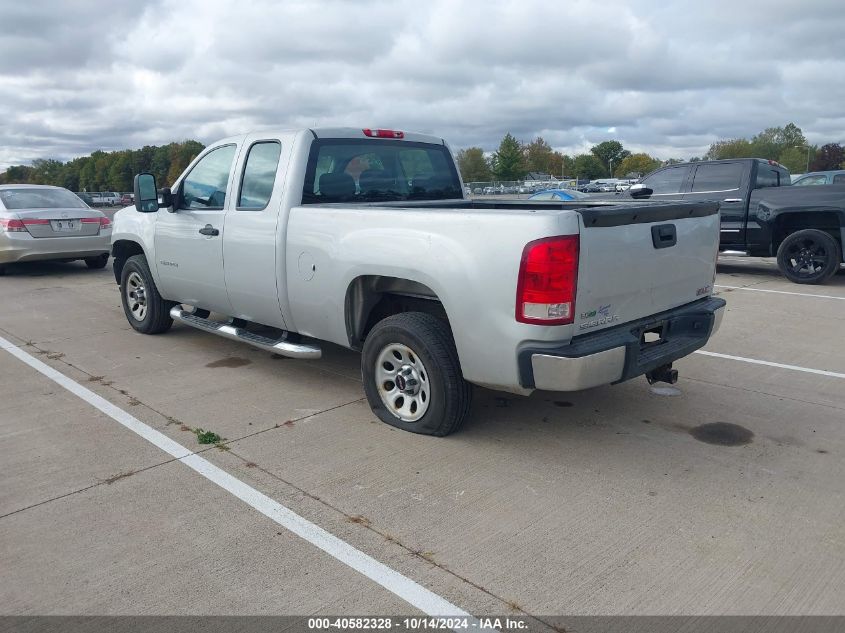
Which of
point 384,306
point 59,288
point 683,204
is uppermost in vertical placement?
point 683,204

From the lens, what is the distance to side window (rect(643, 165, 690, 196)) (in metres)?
11.8

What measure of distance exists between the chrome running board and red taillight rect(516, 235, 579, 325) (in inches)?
74.7

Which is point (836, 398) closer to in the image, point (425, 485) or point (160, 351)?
point (425, 485)

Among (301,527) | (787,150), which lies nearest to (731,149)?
(787,150)

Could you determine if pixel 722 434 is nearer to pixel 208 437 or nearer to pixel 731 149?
pixel 208 437

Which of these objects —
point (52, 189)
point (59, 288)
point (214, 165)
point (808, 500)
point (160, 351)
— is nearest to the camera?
point (808, 500)

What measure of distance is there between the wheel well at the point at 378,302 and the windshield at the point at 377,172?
2.98 feet

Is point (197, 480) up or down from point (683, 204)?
down

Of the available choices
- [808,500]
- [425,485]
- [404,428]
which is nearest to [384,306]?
[404,428]

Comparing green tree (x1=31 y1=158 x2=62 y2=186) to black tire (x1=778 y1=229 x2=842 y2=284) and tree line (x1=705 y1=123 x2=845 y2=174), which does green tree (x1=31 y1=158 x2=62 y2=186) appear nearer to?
tree line (x1=705 y1=123 x2=845 y2=174)

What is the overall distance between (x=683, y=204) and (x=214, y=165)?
12.3 feet

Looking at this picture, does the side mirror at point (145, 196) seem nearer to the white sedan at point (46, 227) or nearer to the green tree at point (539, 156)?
the white sedan at point (46, 227)

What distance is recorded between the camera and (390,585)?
9.57 ft

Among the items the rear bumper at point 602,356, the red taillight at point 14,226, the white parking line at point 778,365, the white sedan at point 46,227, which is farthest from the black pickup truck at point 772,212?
the red taillight at point 14,226
